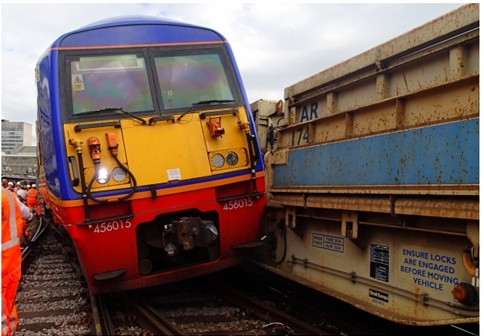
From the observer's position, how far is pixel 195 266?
5.03m

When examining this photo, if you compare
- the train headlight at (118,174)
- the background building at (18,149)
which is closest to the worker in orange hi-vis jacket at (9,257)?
the train headlight at (118,174)

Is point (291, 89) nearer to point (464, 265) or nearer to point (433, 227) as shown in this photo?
point (433, 227)

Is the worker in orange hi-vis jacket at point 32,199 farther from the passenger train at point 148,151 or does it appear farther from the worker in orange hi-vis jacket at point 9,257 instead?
the worker in orange hi-vis jacket at point 9,257

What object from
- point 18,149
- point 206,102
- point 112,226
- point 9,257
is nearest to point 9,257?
point 9,257

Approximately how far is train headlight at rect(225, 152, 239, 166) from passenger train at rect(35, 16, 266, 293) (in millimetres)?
16

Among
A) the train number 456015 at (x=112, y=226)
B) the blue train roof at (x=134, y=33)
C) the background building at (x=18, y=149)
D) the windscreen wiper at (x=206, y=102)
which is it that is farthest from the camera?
the background building at (x=18, y=149)

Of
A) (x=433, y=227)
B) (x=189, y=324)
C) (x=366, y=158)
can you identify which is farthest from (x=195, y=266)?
(x=433, y=227)

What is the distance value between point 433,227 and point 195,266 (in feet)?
8.66

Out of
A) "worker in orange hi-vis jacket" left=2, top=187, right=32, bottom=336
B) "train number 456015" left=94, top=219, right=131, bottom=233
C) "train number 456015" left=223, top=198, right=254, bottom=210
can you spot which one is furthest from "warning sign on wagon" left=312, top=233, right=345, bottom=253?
"worker in orange hi-vis jacket" left=2, top=187, right=32, bottom=336

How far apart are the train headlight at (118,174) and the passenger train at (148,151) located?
0.01 metres

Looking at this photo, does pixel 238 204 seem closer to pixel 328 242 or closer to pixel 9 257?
pixel 328 242

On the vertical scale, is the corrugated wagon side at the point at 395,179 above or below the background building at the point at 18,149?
below

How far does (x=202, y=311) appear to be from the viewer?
5.20 meters

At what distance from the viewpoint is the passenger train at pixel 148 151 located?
4562mm
